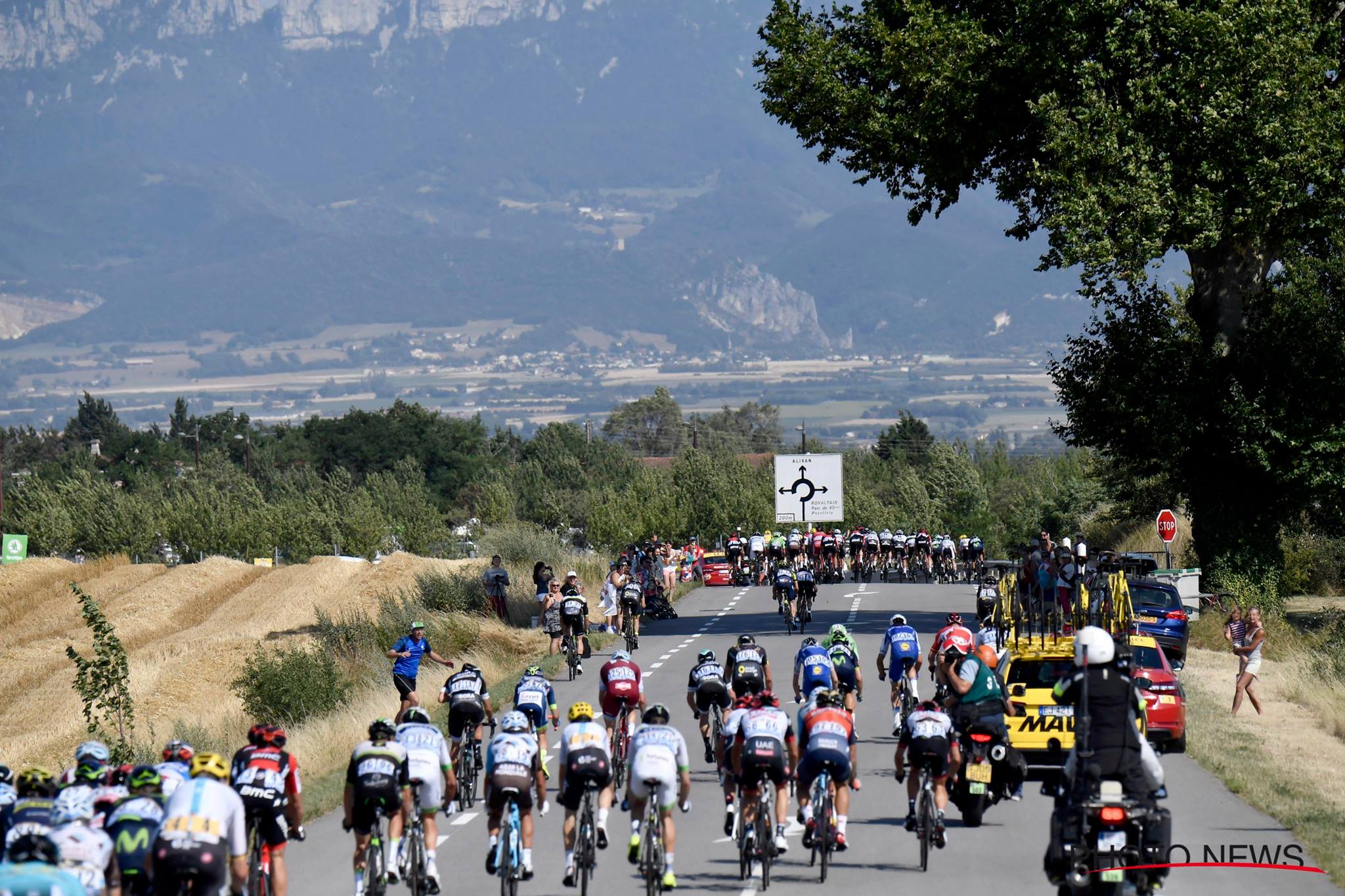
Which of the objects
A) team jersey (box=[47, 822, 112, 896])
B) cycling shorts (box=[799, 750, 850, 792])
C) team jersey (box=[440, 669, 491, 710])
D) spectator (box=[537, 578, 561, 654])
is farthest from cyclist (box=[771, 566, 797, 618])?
team jersey (box=[47, 822, 112, 896])

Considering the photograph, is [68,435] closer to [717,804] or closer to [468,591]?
[468,591]

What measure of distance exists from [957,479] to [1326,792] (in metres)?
114

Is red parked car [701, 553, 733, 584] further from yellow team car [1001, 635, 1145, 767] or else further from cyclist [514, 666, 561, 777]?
cyclist [514, 666, 561, 777]

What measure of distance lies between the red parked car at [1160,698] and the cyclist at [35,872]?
42.4 ft

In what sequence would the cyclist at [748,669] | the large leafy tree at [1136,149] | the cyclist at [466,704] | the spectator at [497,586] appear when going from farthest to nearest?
the spectator at [497,586] < the large leafy tree at [1136,149] < the cyclist at [748,669] < the cyclist at [466,704]

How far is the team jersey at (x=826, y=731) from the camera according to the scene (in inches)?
567

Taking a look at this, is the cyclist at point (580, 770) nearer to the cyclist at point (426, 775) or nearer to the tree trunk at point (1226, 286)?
the cyclist at point (426, 775)

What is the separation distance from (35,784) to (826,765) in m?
6.12

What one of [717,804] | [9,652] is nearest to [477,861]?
[717,804]

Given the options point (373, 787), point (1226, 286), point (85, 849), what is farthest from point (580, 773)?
point (1226, 286)

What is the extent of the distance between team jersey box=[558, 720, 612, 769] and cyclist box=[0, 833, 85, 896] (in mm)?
4613

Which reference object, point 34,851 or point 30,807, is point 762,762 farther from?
point 34,851

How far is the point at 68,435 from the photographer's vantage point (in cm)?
17562

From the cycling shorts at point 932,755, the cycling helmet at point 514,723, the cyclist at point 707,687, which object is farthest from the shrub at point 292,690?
the cycling shorts at point 932,755
